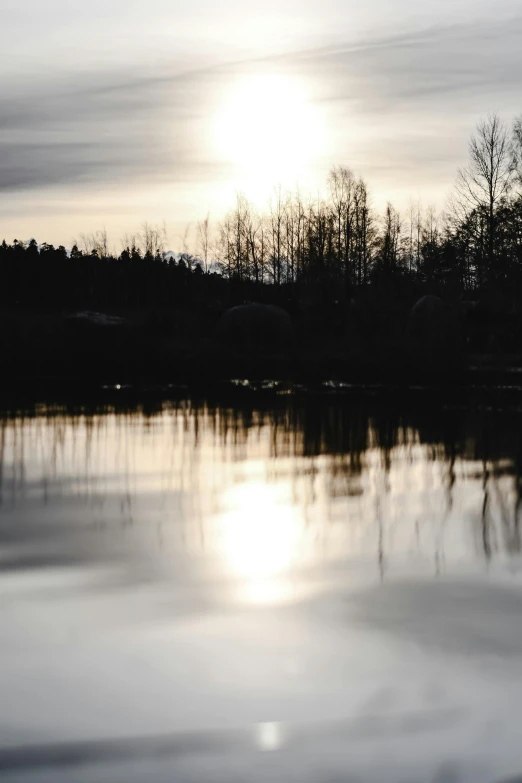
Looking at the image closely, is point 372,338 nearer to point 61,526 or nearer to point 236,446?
point 236,446

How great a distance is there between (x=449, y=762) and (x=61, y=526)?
18.5ft

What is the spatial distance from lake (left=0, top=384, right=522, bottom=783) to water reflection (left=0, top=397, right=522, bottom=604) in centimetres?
4

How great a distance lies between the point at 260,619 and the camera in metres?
6.76

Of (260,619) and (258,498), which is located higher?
(258,498)

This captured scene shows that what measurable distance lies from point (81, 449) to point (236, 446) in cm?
228

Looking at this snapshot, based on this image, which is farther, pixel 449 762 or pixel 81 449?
pixel 81 449

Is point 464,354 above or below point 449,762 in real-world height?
above

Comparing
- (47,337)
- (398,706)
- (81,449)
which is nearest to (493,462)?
(81,449)

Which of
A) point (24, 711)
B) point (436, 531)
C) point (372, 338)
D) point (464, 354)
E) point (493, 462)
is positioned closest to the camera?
point (24, 711)

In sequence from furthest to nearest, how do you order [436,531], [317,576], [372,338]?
[372,338], [436,531], [317,576]

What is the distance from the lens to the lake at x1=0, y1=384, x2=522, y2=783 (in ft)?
15.8

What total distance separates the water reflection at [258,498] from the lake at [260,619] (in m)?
0.04

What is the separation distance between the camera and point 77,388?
2819cm

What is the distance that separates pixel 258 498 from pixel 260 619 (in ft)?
14.5
